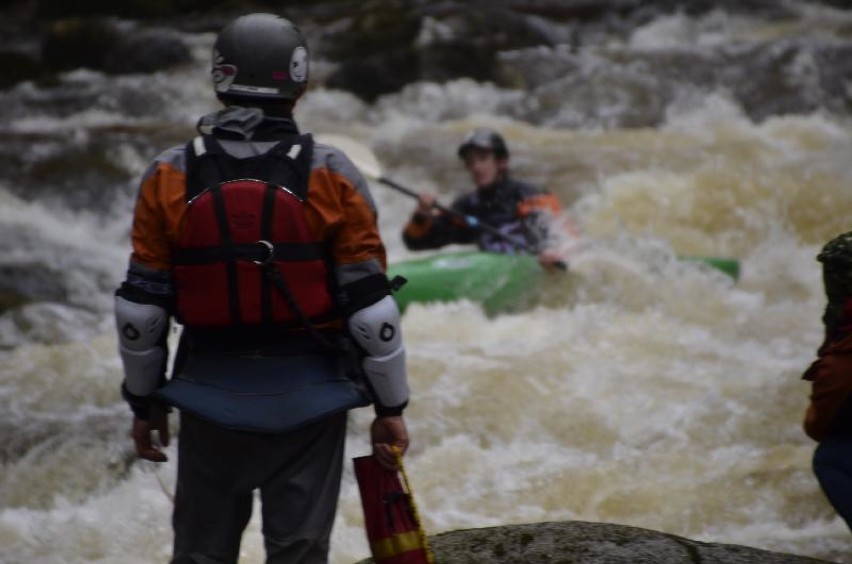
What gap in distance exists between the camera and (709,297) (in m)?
6.62

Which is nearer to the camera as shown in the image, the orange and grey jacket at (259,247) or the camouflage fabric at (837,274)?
the orange and grey jacket at (259,247)

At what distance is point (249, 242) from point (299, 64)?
0.36m

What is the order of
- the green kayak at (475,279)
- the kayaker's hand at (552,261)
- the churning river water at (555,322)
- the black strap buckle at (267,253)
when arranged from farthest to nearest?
the kayaker's hand at (552,261)
the green kayak at (475,279)
the churning river water at (555,322)
the black strap buckle at (267,253)

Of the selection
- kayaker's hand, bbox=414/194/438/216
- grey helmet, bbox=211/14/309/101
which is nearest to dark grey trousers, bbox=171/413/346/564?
grey helmet, bbox=211/14/309/101

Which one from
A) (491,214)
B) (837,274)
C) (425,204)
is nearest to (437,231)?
(491,214)

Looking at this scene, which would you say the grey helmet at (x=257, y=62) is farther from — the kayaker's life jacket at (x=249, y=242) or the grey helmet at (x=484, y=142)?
the grey helmet at (x=484, y=142)

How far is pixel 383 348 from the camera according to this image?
2.05 m

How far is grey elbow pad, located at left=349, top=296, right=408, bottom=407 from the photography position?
6.66 feet

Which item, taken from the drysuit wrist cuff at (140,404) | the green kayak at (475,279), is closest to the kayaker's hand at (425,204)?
the green kayak at (475,279)

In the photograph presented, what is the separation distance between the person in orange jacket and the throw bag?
89 centimetres

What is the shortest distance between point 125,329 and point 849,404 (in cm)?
142

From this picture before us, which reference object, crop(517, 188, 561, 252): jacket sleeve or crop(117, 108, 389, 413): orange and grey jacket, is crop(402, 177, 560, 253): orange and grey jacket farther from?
crop(117, 108, 389, 413): orange and grey jacket

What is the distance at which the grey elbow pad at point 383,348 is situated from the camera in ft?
6.66

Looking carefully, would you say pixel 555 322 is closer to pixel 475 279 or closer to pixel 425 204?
pixel 475 279
